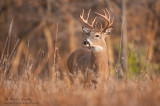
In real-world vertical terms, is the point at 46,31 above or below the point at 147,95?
above

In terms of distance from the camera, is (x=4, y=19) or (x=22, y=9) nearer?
(x=22, y=9)

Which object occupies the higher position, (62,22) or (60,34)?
(62,22)

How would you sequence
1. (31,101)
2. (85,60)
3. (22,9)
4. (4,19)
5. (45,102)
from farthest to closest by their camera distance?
(4,19) < (22,9) < (85,60) < (31,101) < (45,102)

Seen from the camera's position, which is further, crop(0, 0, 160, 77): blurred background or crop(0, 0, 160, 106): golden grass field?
crop(0, 0, 160, 77): blurred background

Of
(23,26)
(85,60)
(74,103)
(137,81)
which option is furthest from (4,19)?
(74,103)

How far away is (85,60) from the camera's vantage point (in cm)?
767

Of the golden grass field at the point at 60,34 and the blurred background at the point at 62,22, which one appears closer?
the golden grass field at the point at 60,34

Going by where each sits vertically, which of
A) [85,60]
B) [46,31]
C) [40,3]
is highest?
[40,3]

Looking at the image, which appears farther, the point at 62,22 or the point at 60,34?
the point at 60,34

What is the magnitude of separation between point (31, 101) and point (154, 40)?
1381cm

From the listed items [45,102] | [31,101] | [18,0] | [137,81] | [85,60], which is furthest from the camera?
[18,0]

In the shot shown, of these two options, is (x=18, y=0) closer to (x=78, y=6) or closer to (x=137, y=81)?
(x=78, y=6)

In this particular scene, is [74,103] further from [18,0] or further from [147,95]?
[18,0]

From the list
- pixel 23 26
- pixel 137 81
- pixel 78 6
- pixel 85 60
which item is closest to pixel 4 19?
pixel 23 26
